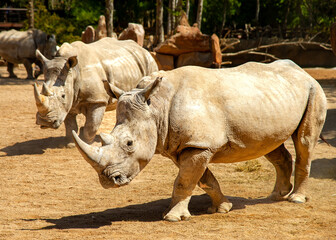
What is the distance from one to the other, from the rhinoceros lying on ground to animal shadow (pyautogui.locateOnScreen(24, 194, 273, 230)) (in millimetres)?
2199

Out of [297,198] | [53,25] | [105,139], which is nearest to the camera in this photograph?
[105,139]

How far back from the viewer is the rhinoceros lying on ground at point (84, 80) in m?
7.87

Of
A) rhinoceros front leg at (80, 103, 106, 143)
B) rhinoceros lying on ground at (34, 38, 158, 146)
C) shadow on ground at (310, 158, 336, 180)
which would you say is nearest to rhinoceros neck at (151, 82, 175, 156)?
rhinoceros lying on ground at (34, 38, 158, 146)

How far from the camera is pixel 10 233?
4.49m

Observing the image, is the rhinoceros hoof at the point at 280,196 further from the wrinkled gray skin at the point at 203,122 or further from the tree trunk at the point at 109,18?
the tree trunk at the point at 109,18

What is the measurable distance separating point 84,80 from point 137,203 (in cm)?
306

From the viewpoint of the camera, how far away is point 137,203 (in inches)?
226

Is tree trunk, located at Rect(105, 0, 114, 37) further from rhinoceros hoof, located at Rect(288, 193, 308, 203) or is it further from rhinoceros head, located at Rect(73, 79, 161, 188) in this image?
rhinoceros head, located at Rect(73, 79, 161, 188)

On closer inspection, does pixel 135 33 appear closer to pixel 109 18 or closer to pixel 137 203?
pixel 109 18

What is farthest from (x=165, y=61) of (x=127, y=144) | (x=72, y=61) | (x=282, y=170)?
(x=127, y=144)

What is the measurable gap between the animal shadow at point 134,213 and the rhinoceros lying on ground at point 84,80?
220cm

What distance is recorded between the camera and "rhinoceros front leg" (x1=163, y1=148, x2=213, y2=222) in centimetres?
482

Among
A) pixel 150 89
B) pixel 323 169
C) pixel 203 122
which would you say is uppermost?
pixel 150 89

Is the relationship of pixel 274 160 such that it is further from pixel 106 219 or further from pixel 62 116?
pixel 62 116
